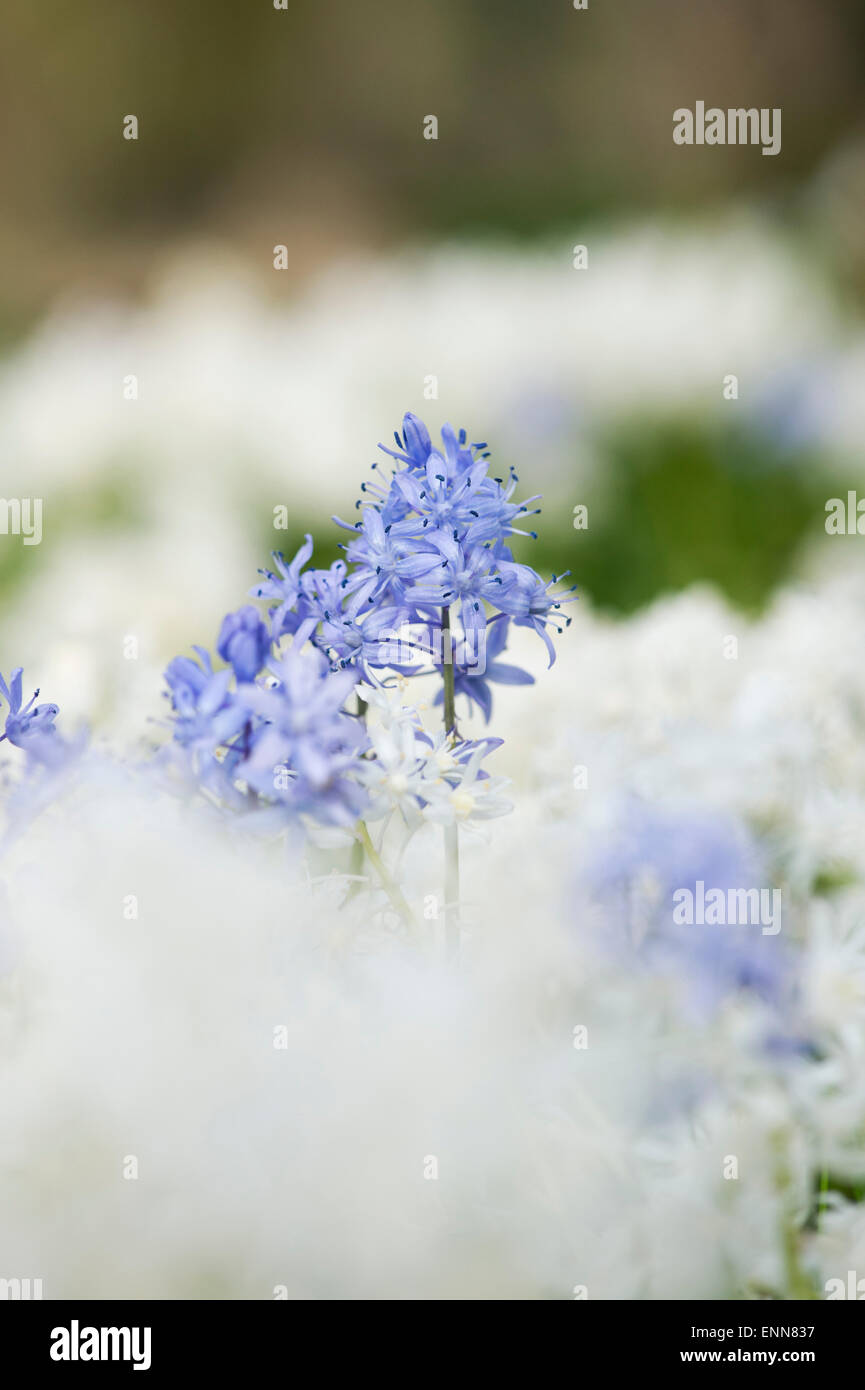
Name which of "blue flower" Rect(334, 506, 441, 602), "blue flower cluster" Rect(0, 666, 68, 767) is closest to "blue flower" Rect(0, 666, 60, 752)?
"blue flower cluster" Rect(0, 666, 68, 767)

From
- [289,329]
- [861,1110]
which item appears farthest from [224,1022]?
[289,329]

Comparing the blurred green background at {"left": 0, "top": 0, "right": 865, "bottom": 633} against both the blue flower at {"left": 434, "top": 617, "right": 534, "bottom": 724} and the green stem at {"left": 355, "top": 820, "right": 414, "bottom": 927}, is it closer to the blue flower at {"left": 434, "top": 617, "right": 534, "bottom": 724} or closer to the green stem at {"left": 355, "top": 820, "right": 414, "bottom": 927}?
the blue flower at {"left": 434, "top": 617, "right": 534, "bottom": 724}

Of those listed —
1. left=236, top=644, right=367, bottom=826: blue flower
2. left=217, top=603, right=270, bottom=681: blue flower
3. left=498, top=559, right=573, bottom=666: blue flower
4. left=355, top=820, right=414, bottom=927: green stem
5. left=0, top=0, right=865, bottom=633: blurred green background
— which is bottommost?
left=355, top=820, right=414, bottom=927: green stem

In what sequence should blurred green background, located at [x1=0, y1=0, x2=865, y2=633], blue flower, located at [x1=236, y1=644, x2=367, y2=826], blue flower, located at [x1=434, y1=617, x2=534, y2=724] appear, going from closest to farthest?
blue flower, located at [x1=236, y1=644, x2=367, y2=826] → blue flower, located at [x1=434, y1=617, x2=534, y2=724] → blurred green background, located at [x1=0, y1=0, x2=865, y2=633]

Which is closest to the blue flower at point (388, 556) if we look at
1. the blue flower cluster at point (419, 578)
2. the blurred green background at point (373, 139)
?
the blue flower cluster at point (419, 578)

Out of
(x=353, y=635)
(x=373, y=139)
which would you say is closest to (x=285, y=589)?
(x=353, y=635)

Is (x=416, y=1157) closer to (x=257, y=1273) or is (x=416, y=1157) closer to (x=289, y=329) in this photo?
(x=257, y=1273)

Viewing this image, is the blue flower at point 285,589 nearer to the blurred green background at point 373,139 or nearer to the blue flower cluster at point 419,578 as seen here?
the blue flower cluster at point 419,578
